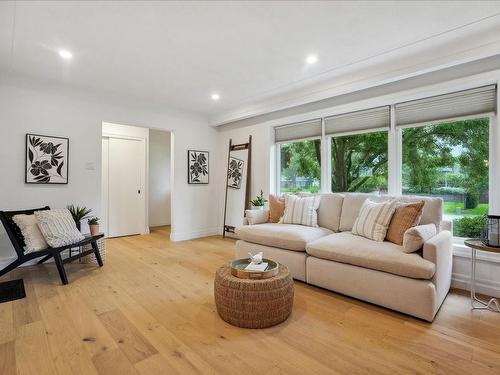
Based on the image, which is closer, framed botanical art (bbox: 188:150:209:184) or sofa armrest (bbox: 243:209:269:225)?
sofa armrest (bbox: 243:209:269:225)

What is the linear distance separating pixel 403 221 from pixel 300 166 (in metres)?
2.07

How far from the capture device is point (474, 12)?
217cm

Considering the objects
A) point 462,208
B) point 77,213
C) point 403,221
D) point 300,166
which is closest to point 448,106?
point 462,208

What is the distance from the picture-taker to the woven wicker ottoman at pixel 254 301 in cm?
204

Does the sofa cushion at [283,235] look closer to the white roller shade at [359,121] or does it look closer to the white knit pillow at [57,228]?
the white roller shade at [359,121]

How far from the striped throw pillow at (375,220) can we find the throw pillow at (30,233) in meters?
3.41

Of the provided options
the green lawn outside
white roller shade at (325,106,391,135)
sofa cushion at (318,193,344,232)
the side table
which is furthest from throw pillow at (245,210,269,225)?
the side table

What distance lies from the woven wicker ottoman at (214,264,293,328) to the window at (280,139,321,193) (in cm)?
242

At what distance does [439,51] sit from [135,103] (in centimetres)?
411

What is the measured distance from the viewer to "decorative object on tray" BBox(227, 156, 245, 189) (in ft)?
17.0

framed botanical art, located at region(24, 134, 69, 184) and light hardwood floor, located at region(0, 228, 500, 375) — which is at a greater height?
framed botanical art, located at region(24, 134, 69, 184)

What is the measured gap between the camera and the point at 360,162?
149 inches

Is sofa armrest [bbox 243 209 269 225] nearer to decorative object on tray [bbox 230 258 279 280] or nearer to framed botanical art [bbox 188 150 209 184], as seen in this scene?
decorative object on tray [bbox 230 258 279 280]

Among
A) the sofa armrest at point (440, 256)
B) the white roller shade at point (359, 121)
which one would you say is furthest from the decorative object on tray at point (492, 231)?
the white roller shade at point (359, 121)
